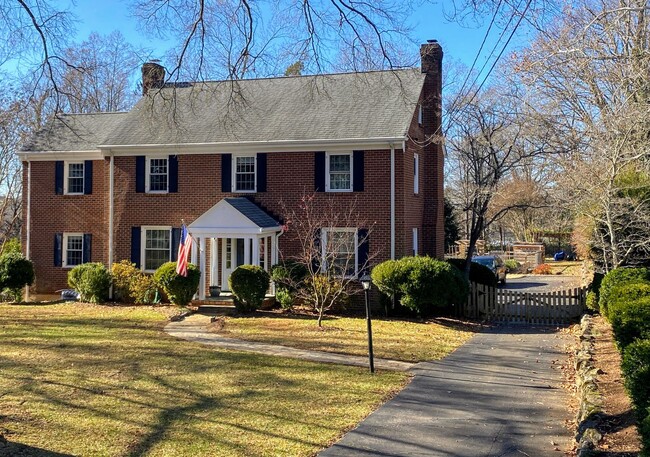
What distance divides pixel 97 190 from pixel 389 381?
16567 millimetres

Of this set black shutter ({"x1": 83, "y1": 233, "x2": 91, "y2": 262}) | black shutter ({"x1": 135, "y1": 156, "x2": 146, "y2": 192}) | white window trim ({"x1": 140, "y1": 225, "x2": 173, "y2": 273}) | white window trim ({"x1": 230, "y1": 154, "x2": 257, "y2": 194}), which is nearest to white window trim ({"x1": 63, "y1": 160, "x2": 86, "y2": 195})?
black shutter ({"x1": 83, "y1": 233, "x2": 91, "y2": 262})

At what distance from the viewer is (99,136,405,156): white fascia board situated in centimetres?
1845

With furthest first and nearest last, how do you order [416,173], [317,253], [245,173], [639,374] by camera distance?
[416,173] → [245,173] → [317,253] → [639,374]

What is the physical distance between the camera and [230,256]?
20.3m

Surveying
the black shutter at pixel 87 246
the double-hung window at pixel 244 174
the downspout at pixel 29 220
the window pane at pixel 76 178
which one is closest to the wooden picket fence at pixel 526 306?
the double-hung window at pixel 244 174

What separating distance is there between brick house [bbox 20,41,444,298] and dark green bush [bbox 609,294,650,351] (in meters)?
10.1

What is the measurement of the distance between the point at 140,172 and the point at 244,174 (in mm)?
3890

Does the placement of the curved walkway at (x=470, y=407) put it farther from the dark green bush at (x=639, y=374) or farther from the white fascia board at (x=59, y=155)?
the white fascia board at (x=59, y=155)

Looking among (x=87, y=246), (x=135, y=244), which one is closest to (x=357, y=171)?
(x=135, y=244)

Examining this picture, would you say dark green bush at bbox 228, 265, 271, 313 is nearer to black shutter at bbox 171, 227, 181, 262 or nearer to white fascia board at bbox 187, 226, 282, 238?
white fascia board at bbox 187, 226, 282, 238

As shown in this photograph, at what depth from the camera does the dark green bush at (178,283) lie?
60.0 ft

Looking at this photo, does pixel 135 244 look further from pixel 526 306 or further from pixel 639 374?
pixel 639 374

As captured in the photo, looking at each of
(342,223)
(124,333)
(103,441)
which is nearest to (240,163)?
(342,223)

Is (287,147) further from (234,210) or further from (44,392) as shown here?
(44,392)
